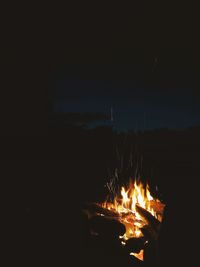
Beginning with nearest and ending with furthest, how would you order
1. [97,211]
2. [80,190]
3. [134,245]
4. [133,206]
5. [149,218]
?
[134,245] → [149,218] → [97,211] → [133,206] → [80,190]

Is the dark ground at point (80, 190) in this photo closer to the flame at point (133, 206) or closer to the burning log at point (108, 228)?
the burning log at point (108, 228)

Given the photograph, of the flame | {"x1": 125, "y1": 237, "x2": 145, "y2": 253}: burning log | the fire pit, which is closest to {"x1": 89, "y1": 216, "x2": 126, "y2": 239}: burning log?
the fire pit

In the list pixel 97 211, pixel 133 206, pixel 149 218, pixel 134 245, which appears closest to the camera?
pixel 134 245

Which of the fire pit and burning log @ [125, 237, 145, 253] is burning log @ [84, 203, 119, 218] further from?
burning log @ [125, 237, 145, 253]

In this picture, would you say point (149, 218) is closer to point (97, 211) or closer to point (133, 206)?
point (133, 206)

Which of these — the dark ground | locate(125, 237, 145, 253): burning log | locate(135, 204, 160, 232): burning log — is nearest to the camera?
the dark ground

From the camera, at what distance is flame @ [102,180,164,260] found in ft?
13.3

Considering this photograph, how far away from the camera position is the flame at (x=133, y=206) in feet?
13.3

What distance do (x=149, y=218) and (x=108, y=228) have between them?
1.77 feet

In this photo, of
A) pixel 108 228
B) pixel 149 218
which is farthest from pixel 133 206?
pixel 108 228

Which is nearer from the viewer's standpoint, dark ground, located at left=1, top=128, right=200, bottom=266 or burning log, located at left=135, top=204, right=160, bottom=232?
dark ground, located at left=1, top=128, right=200, bottom=266

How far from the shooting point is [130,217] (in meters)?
4.17

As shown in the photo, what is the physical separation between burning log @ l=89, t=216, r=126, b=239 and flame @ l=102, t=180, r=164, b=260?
0.31 m

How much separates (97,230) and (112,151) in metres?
2.06
